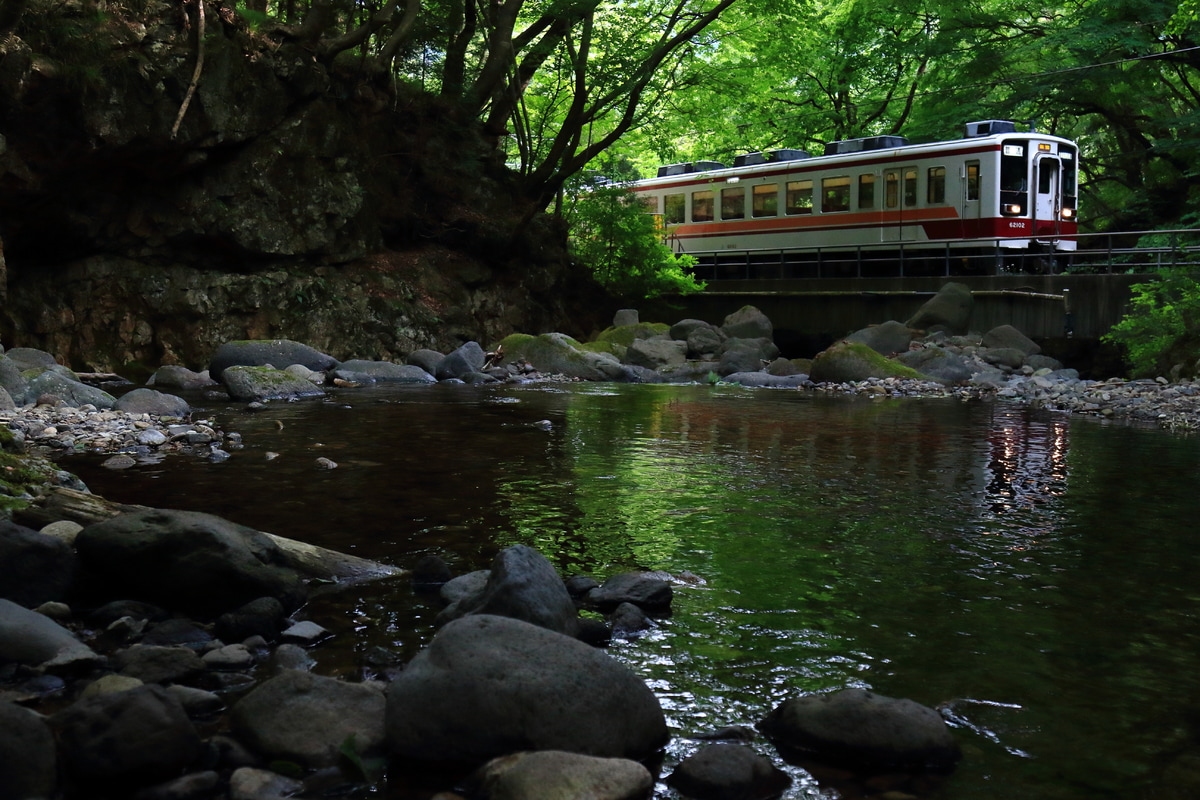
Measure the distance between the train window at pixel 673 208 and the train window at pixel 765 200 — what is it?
3.08m

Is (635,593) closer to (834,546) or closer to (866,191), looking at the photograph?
(834,546)

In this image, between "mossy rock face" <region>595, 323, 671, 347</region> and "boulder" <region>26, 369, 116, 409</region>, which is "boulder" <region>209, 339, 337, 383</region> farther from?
"mossy rock face" <region>595, 323, 671, 347</region>

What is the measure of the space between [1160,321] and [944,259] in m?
7.33

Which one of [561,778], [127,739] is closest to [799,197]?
[561,778]

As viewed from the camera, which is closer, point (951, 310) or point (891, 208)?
point (951, 310)

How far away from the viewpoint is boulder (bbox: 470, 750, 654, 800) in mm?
3074

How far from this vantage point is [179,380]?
18.1 meters

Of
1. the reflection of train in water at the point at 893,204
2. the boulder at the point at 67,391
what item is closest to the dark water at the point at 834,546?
the boulder at the point at 67,391

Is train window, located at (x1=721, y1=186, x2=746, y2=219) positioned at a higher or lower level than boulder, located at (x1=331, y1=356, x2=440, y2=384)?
higher

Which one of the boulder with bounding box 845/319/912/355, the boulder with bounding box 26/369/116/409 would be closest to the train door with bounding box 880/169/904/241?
A: the boulder with bounding box 845/319/912/355

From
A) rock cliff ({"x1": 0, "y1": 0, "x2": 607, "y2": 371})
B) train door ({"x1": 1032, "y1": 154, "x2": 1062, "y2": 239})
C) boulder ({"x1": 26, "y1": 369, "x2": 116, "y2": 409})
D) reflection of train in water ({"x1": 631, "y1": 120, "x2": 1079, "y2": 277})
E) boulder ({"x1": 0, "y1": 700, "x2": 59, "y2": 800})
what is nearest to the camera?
boulder ({"x1": 0, "y1": 700, "x2": 59, "y2": 800})

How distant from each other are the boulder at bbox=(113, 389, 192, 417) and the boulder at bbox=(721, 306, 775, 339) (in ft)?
48.9

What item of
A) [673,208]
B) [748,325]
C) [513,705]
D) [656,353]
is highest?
[673,208]

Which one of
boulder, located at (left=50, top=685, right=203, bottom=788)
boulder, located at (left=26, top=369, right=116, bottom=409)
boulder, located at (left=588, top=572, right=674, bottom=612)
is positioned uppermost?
boulder, located at (left=26, top=369, right=116, bottom=409)
